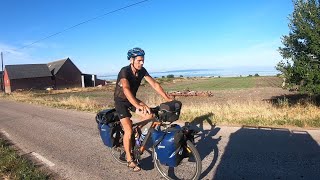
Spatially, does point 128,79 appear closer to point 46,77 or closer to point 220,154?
point 220,154

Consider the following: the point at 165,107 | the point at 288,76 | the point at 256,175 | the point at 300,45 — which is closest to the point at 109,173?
the point at 165,107

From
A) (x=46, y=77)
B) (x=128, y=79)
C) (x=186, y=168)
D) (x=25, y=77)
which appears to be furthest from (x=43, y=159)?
(x=25, y=77)

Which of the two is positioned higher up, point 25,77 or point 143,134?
point 143,134

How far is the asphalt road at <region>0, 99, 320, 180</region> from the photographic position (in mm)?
5805

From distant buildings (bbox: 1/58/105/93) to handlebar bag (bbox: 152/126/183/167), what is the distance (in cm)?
7131

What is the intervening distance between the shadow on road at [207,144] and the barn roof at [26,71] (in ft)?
221

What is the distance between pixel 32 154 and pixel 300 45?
1117 centimetres

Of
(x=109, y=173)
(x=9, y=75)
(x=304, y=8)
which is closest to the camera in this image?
(x=109, y=173)

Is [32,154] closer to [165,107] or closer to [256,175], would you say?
[165,107]

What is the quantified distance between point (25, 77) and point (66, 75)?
27.2 feet

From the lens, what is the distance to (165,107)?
5.29 meters

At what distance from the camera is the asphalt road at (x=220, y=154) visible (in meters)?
5.80

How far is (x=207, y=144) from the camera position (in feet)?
25.7

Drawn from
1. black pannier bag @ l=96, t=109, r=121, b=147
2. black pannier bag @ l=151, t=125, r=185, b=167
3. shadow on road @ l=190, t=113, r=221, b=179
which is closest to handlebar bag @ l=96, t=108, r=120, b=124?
black pannier bag @ l=96, t=109, r=121, b=147
